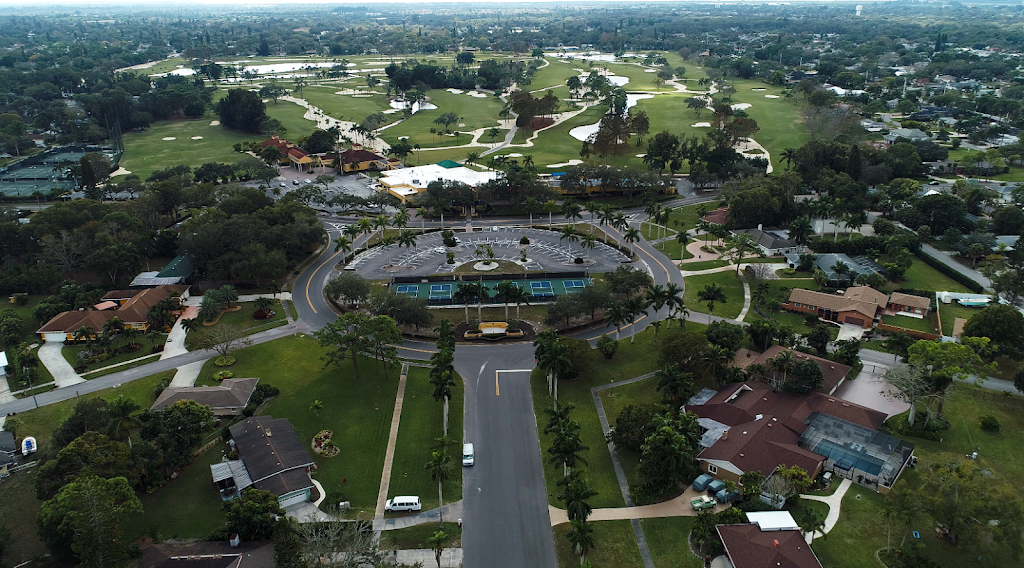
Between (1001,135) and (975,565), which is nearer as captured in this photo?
(975,565)

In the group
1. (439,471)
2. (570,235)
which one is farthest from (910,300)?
(439,471)

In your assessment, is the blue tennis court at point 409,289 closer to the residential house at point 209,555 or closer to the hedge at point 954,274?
the residential house at point 209,555

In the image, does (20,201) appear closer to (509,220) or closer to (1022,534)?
(509,220)

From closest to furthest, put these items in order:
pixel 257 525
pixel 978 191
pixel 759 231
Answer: pixel 257 525 < pixel 759 231 < pixel 978 191

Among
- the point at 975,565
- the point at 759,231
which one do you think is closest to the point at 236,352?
the point at 975,565

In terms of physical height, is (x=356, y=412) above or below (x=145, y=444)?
below

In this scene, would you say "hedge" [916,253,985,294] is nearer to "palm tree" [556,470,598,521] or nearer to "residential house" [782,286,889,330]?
"residential house" [782,286,889,330]
